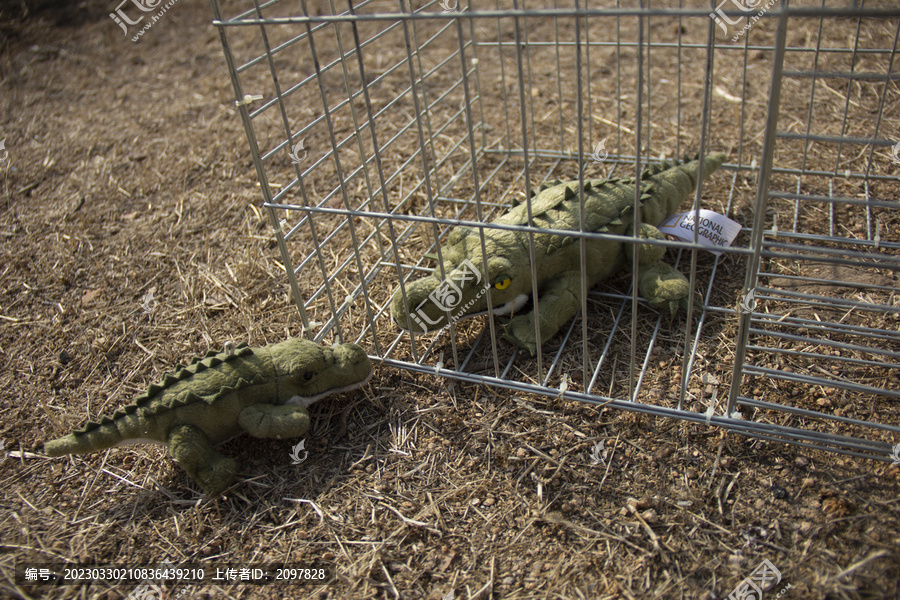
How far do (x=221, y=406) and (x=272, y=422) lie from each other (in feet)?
0.53

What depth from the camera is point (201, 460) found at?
1891 millimetres

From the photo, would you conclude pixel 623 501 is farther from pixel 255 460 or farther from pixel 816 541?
pixel 255 460

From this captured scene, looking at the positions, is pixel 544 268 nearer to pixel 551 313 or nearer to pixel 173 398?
pixel 551 313

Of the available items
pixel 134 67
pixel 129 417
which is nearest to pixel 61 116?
pixel 134 67

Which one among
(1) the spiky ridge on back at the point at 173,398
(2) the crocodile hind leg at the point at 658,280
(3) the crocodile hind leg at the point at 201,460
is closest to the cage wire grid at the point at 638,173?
(2) the crocodile hind leg at the point at 658,280

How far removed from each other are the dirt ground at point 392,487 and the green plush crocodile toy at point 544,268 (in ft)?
0.91

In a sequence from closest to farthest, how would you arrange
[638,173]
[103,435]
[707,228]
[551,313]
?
[638,173], [103,435], [551,313], [707,228]

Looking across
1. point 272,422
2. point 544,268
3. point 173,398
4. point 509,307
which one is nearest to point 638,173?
point 544,268

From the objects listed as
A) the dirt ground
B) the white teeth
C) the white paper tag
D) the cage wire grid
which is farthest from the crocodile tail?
the white paper tag

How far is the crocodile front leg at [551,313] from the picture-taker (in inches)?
86.4

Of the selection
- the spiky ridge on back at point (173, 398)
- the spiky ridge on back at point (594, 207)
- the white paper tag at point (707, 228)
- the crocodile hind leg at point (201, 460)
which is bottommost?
the crocodile hind leg at point (201, 460)

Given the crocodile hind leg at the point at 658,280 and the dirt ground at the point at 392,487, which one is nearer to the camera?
the dirt ground at the point at 392,487

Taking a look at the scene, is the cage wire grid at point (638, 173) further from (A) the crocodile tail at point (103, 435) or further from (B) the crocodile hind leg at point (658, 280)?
(A) the crocodile tail at point (103, 435)

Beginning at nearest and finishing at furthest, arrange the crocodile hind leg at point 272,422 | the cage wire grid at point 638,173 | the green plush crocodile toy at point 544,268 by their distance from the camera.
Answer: the cage wire grid at point 638,173
the crocodile hind leg at point 272,422
the green plush crocodile toy at point 544,268
